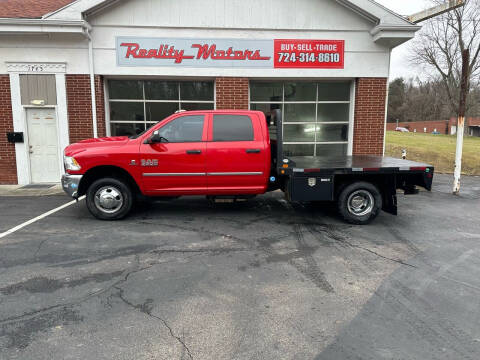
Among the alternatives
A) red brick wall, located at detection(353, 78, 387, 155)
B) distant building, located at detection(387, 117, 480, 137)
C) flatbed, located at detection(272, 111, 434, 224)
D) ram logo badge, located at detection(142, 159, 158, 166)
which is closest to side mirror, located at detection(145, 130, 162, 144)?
ram logo badge, located at detection(142, 159, 158, 166)

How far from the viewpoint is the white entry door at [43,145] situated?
399 inches

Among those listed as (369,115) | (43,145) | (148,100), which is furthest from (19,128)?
(369,115)

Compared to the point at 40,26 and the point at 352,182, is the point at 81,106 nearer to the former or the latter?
the point at 40,26

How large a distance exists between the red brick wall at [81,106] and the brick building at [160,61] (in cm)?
3

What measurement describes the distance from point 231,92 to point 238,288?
7.64m

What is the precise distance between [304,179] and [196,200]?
10.4ft

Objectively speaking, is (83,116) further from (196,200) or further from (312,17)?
(312,17)

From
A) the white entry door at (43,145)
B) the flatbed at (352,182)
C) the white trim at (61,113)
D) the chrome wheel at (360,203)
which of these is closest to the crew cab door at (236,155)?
the flatbed at (352,182)

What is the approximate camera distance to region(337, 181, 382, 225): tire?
253 inches

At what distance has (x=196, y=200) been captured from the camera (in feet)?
27.7


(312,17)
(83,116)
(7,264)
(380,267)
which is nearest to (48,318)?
(7,264)

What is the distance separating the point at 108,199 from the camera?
255 inches

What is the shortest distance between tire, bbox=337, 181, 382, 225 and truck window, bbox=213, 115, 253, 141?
2076 millimetres

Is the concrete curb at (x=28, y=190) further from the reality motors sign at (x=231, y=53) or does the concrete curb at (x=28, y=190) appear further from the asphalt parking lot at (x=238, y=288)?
the reality motors sign at (x=231, y=53)
